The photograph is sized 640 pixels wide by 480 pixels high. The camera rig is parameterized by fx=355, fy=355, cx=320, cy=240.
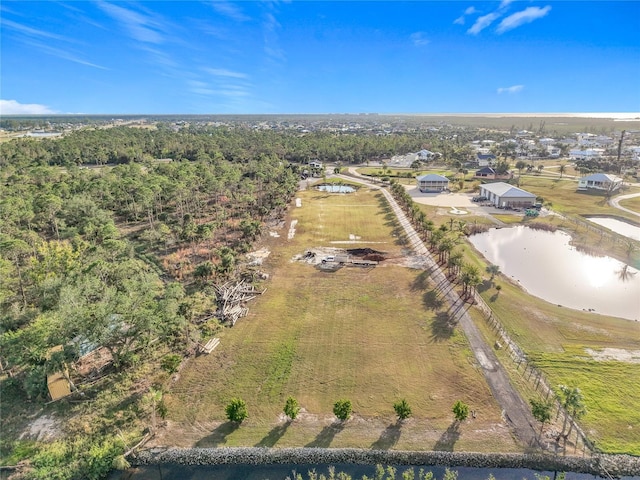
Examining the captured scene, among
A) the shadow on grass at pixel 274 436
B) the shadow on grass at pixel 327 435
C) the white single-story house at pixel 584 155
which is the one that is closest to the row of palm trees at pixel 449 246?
the shadow on grass at pixel 327 435

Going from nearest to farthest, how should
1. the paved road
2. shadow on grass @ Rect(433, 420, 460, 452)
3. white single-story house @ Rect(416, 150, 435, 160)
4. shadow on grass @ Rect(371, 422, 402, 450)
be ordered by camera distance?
shadow on grass @ Rect(433, 420, 460, 452) < shadow on grass @ Rect(371, 422, 402, 450) < the paved road < white single-story house @ Rect(416, 150, 435, 160)

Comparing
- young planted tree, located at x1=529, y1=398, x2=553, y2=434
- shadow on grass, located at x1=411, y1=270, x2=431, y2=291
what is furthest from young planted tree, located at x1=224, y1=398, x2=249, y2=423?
shadow on grass, located at x1=411, y1=270, x2=431, y2=291

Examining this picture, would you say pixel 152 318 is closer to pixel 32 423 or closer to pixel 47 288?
pixel 32 423

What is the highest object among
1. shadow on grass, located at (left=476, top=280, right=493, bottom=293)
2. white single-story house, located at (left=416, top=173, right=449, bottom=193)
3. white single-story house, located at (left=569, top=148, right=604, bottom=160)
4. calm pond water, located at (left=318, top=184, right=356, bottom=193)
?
white single-story house, located at (left=569, top=148, right=604, bottom=160)

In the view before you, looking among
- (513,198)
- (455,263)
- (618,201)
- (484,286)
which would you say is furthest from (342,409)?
(618,201)

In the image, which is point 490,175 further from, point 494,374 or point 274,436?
point 274,436

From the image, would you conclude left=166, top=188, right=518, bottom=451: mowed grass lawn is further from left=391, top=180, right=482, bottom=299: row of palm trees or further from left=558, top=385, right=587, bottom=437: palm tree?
left=391, top=180, right=482, bottom=299: row of palm trees

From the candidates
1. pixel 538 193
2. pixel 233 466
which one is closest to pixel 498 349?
pixel 233 466

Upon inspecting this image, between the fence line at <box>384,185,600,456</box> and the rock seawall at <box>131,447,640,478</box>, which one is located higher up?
the fence line at <box>384,185,600,456</box>
